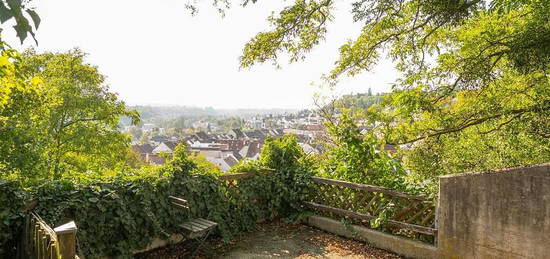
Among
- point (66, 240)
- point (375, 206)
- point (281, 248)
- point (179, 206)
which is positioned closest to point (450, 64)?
point (375, 206)

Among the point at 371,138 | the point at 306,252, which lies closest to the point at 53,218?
the point at 306,252

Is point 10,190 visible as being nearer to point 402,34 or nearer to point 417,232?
point 417,232

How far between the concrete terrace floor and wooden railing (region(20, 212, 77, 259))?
5.68 ft

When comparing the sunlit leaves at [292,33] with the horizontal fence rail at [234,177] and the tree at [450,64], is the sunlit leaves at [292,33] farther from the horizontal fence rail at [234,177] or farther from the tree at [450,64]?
the horizontal fence rail at [234,177]

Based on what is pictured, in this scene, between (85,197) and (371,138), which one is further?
(371,138)

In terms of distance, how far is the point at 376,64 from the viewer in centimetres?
751

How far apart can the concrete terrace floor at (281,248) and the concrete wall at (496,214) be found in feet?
3.76

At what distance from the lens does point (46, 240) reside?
10.7 ft

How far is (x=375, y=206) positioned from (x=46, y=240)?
5066 mm

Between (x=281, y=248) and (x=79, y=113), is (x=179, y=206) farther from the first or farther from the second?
(x=79, y=113)

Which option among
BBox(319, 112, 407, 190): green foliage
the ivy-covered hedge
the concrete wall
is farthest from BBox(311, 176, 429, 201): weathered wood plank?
the concrete wall

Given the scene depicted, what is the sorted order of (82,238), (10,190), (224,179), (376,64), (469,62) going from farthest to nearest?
(376,64) → (224,179) → (469,62) → (82,238) → (10,190)

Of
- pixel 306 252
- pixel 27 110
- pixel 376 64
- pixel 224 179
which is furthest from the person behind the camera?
pixel 27 110

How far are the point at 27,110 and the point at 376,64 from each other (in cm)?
901
